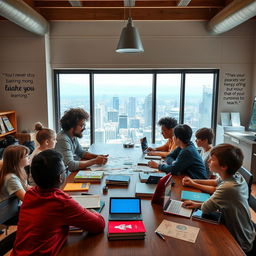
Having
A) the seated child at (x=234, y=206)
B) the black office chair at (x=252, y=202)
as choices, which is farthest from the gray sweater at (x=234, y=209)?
the black office chair at (x=252, y=202)

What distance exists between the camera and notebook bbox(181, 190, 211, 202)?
1.66 metres

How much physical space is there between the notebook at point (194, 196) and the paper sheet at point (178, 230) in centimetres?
35

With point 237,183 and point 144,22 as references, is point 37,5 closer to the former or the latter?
point 144,22

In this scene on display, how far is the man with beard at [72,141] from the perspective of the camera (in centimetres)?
232

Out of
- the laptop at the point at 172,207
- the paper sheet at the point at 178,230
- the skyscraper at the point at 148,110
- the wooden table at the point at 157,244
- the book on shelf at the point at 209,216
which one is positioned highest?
the skyscraper at the point at 148,110

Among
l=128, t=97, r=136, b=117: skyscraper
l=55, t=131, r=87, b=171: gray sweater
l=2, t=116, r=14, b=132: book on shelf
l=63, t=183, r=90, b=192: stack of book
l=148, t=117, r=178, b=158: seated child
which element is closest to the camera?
l=63, t=183, r=90, b=192: stack of book

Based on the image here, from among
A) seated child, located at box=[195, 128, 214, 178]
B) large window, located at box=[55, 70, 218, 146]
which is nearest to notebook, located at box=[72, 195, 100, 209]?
seated child, located at box=[195, 128, 214, 178]

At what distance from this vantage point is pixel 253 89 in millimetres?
4660

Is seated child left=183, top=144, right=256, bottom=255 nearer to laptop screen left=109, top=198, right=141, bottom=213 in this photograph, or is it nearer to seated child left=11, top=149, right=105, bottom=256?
laptop screen left=109, top=198, right=141, bottom=213

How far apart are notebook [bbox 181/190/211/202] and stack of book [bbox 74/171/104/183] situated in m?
0.67

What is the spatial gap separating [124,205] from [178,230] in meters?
0.35

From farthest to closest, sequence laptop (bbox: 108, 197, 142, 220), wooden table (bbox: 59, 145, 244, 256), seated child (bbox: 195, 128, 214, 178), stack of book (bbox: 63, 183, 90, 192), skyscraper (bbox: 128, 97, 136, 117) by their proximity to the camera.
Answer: skyscraper (bbox: 128, 97, 136, 117)
seated child (bbox: 195, 128, 214, 178)
stack of book (bbox: 63, 183, 90, 192)
laptop (bbox: 108, 197, 142, 220)
wooden table (bbox: 59, 145, 244, 256)

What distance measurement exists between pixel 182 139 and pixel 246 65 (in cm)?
323

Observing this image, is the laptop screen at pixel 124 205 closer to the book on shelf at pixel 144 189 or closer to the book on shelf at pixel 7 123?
the book on shelf at pixel 144 189
